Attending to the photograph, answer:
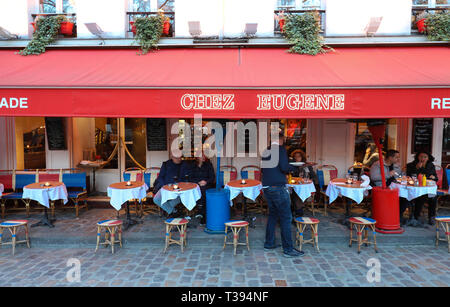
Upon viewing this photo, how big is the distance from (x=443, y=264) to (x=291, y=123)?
→ 4.46 m

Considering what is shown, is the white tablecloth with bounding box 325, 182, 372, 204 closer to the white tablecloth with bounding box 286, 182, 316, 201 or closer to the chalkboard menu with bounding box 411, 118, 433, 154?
the white tablecloth with bounding box 286, 182, 316, 201

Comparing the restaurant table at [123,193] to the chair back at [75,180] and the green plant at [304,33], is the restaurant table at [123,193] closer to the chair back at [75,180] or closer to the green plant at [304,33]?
the chair back at [75,180]

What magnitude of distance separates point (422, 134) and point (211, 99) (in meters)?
6.23

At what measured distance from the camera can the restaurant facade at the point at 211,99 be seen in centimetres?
440

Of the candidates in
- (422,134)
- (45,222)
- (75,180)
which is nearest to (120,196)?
(45,222)

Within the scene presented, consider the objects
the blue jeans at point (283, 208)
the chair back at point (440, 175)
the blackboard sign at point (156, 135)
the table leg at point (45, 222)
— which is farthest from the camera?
the blackboard sign at point (156, 135)

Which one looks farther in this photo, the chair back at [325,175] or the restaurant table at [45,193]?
the chair back at [325,175]

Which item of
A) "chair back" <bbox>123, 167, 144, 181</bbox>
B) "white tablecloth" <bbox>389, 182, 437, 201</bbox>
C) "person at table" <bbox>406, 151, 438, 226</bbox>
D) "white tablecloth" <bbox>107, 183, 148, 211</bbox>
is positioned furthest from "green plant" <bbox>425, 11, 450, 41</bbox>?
"chair back" <bbox>123, 167, 144, 181</bbox>

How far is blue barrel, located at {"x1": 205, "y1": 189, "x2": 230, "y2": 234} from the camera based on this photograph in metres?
5.79

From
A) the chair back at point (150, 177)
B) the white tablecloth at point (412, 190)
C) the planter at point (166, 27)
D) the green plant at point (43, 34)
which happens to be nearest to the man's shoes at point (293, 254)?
the white tablecloth at point (412, 190)

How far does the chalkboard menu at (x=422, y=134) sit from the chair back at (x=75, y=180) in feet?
28.0
